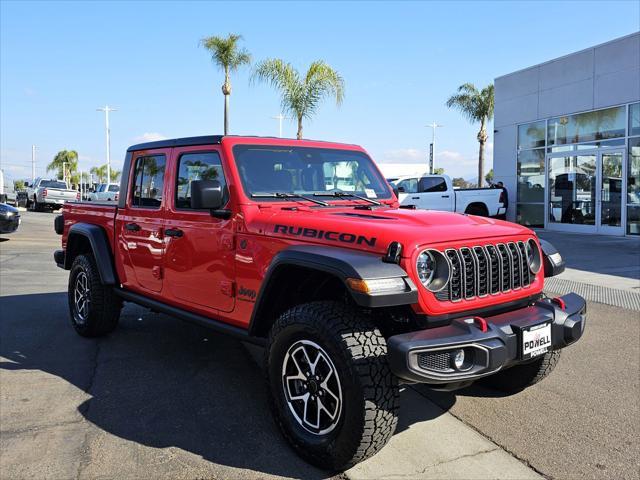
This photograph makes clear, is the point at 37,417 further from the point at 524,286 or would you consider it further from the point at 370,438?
the point at 524,286

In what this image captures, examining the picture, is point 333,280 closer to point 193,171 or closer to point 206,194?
point 206,194

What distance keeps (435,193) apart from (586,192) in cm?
431

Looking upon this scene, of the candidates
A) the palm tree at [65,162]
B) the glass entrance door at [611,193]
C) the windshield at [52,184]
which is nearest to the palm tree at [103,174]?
the palm tree at [65,162]

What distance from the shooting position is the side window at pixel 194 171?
4031 millimetres

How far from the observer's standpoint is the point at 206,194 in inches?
142

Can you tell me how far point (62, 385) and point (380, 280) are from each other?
282 cm

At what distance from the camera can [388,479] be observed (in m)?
2.89

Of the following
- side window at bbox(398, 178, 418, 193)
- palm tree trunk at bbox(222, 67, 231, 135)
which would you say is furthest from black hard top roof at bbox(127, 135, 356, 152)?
palm tree trunk at bbox(222, 67, 231, 135)

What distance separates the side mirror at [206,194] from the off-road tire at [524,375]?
2374 millimetres

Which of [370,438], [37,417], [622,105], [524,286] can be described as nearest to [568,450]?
[524,286]

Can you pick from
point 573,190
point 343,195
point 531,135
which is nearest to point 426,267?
point 343,195

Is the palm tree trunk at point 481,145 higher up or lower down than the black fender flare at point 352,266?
higher up

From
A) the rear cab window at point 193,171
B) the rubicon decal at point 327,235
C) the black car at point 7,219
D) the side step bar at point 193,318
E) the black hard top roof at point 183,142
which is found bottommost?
the side step bar at point 193,318

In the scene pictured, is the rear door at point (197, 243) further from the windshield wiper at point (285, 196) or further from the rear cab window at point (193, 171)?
the windshield wiper at point (285, 196)
